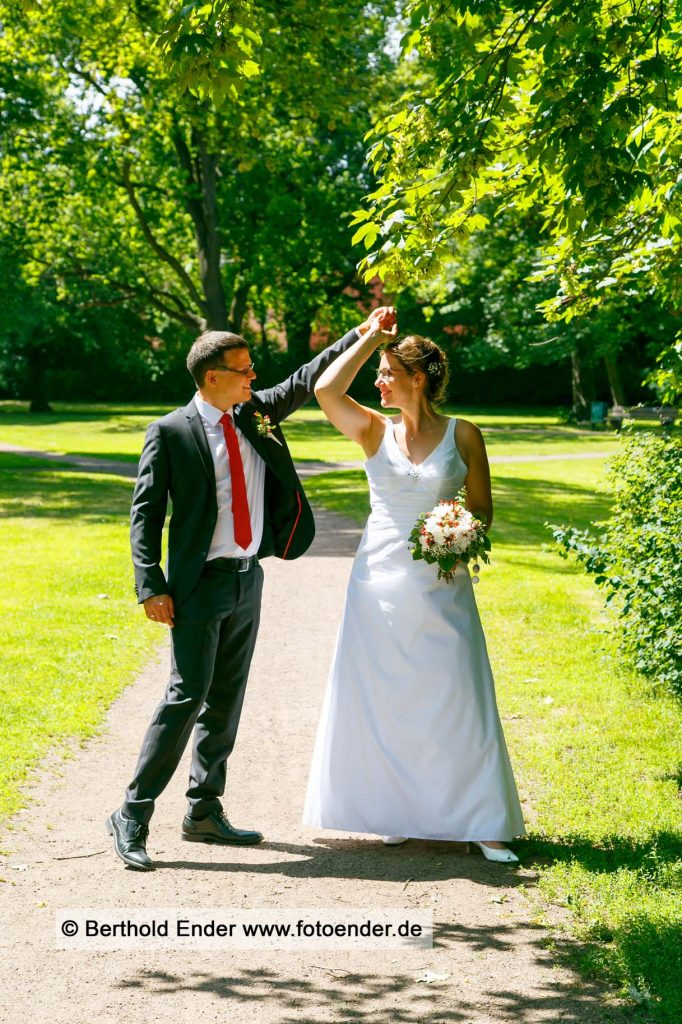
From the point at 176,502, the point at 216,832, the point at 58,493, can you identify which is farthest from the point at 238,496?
the point at 58,493

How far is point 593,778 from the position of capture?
5984mm

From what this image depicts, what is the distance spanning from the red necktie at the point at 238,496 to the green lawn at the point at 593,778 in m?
1.87

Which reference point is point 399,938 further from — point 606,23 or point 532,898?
point 606,23

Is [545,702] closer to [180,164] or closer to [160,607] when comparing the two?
[160,607]

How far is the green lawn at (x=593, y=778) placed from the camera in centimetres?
411

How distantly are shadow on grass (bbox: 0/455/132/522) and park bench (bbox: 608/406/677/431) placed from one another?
830cm

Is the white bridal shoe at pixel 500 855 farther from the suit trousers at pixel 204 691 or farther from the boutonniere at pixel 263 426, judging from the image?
the boutonniere at pixel 263 426

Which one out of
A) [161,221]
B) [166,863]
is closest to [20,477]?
[161,221]

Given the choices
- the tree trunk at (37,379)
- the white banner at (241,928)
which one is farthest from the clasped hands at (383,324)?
the tree trunk at (37,379)

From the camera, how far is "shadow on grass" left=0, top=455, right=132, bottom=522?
1764 cm

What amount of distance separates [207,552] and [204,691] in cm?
61

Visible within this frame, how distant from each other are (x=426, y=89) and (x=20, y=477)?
693 inches

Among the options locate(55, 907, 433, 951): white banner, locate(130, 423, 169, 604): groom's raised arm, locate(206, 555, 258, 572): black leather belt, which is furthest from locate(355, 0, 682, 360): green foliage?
locate(55, 907, 433, 951): white banner

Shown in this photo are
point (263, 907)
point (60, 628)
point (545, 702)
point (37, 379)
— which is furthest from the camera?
point (37, 379)
